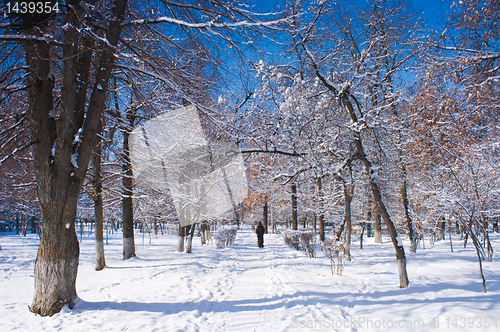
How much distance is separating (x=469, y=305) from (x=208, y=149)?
10.2 metres

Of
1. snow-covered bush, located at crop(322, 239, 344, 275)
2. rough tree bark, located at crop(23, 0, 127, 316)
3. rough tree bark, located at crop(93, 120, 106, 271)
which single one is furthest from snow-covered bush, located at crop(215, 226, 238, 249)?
rough tree bark, located at crop(23, 0, 127, 316)

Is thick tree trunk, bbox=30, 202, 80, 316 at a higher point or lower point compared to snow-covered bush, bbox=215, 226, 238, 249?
higher

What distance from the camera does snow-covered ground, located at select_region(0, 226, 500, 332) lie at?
399cm

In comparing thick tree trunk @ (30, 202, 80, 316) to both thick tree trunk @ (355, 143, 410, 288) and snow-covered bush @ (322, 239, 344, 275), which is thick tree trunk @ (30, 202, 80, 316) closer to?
thick tree trunk @ (355, 143, 410, 288)

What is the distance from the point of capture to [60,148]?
14.8ft

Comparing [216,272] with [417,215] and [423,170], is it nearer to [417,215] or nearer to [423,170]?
[423,170]

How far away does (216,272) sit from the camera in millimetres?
8703

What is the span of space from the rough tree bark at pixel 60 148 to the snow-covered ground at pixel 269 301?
0.53 meters

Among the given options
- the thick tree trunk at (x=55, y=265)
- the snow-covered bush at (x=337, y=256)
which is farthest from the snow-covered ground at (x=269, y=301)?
the snow-covered bush at (x=337, y=256)

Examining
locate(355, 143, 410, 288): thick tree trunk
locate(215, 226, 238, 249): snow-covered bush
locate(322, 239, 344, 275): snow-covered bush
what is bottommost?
locate(215, 226, 238, 249): snow-covered bush

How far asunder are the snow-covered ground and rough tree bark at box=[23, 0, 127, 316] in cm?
53

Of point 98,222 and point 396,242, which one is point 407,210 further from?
point 98,222

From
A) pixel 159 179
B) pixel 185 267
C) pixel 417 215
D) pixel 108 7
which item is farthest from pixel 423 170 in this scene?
pixel 108 7

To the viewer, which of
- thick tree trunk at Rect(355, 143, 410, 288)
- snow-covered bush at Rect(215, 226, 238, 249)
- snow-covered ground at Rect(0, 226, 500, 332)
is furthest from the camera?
snow-covered bush at Rect(215, 226, 238, 249)
